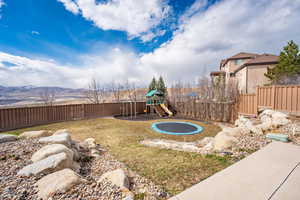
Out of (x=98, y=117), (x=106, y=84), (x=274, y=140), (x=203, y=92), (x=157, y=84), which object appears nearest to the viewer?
(x=274, y=140)

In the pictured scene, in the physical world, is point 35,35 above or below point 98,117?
above

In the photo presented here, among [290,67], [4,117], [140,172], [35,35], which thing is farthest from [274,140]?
[35,35]

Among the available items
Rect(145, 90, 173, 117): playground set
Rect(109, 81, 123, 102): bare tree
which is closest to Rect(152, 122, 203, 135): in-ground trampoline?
Rect(145, 90, 173, 117): playground set

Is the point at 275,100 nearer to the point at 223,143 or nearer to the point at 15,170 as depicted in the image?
the point at 223,143

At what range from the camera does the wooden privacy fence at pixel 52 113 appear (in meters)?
6.63

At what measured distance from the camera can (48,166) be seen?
197cm

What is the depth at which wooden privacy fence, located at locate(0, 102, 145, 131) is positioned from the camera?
6.63 m

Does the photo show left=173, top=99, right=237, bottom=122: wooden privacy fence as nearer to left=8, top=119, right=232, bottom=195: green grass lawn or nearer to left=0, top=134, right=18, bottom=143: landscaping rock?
left=8, top=119, right=232, bottom=195: green grass lawn

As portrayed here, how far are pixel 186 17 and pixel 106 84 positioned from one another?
14.0m

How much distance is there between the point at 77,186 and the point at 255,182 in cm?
270

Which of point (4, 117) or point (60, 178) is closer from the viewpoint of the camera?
point (60, 178)

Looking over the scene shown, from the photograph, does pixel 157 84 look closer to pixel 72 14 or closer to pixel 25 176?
pixel 72 14

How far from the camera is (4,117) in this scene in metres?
6.45

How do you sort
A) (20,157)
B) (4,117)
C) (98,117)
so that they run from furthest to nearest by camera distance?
1. (98,117)
2. (4,117)
3. (20,157)
